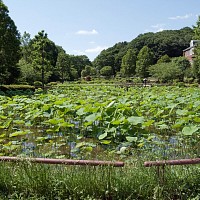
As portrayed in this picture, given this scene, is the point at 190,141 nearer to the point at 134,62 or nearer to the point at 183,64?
the point at 183,64

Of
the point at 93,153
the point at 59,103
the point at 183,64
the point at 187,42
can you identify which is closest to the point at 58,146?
the point at 93,153

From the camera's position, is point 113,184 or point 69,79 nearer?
point 113,184

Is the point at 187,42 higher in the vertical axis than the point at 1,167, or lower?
higher

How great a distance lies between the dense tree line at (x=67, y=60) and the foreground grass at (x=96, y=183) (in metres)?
18.1

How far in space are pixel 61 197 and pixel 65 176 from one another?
0.23 m

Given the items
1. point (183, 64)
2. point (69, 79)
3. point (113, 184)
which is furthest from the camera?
point (69, 79)

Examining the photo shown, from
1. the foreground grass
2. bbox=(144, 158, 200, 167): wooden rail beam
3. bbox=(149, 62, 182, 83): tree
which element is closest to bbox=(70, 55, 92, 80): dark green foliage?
bbox=(149, 62, 182, 83): tree

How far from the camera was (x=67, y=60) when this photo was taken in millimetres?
49031

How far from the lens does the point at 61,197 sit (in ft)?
10.4

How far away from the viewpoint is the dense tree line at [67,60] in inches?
807

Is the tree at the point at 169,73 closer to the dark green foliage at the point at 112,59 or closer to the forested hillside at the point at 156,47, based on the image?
the forested hillside at the point at 156,47

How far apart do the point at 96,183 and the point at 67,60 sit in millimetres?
46908

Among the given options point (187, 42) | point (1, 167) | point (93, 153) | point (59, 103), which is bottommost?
point (93, 153)

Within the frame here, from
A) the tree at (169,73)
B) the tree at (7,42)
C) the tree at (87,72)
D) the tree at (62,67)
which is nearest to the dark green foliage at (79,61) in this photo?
the tree at (87,72)
